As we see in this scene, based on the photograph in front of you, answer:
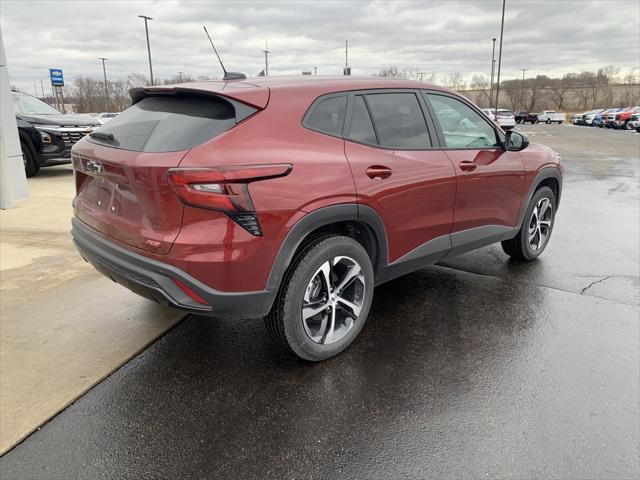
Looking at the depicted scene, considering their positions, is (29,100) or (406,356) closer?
(406,356)

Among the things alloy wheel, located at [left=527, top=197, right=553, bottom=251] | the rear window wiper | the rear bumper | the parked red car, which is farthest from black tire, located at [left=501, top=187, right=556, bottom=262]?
the parked red car

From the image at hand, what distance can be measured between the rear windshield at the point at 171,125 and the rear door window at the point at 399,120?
108 centimetres

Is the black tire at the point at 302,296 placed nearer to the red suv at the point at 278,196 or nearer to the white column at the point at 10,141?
the red suv at the point at 278,196

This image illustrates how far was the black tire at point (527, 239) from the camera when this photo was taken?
4.83m

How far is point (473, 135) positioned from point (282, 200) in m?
2.23

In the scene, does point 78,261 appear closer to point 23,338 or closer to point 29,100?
point 23,338

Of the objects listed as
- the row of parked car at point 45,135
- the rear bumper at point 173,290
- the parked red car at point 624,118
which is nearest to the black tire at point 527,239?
the rear bumper at point 173,290

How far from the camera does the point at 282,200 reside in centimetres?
258

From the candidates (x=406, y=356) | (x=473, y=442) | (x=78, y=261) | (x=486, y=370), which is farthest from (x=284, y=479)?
(x=78, y=261)

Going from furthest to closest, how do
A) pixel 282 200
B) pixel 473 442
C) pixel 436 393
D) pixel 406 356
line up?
pixel 406 356 → pixel 436 393 → pixel 282 200 → pixel 473 442

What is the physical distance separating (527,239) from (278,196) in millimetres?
3319

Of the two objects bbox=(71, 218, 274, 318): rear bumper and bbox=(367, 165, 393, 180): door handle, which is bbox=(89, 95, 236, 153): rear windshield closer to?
bbox=(71, 218, 274, 318): rear bumper

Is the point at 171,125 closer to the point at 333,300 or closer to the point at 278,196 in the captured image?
the point at 278,196

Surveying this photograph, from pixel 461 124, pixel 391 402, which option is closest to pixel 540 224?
pixel 461 124
